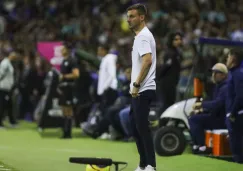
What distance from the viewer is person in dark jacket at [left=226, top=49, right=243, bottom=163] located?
11953 millimetres

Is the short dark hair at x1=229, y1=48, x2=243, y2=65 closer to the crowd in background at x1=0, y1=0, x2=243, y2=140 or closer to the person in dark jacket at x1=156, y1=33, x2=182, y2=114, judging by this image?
the person in dark jacket at x1=156, y1=33, x2=182, y2=114


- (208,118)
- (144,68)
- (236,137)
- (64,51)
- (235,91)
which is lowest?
(236,137)

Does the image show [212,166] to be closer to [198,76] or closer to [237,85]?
[237,85]

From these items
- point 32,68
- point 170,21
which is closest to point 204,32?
point 170,21

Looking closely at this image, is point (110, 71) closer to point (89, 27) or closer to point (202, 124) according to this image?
point (202, 124)

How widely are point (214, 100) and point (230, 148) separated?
857 mm

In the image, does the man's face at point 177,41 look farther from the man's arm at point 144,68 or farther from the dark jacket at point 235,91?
the man's arm at point 144,68

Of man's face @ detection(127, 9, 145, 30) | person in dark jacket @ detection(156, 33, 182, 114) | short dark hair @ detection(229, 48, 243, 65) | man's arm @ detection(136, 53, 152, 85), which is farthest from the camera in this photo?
person in dark jacket @ detection(156, 33, 182, 114)

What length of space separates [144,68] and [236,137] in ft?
8.96

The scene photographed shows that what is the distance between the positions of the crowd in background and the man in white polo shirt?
748 centimetres

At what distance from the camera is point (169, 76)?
15.5 metres

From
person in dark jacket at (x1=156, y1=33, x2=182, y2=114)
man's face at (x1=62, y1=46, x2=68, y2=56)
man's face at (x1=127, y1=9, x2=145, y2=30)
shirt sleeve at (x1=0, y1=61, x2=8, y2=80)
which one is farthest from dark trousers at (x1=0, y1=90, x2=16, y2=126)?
man's face at (x1=127, y1=9, x2=145, y2=30)

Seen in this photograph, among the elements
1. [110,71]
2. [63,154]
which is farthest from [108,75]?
[63,154]

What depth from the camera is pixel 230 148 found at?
12.8m
